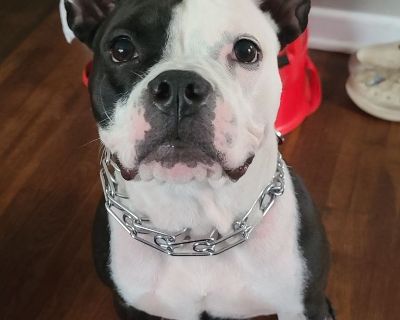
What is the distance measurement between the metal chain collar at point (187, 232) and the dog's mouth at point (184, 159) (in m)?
0.19

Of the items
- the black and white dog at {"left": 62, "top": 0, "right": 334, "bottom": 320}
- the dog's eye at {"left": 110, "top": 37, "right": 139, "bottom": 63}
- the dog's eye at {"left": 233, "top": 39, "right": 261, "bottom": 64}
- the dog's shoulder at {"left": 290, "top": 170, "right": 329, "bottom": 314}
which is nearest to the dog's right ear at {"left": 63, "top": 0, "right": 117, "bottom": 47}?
the black and white dog at {"left": 62, "top": 0, "right": 334, "bottom": 320}

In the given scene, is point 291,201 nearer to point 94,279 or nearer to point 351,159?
point 94,279

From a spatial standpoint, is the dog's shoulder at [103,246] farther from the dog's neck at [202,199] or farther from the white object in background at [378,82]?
the white object in background at [378,82]

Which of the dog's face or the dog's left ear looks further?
the dog's left ear

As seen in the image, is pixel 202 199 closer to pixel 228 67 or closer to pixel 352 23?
pixel 228 67

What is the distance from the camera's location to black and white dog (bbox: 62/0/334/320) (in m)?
0.94

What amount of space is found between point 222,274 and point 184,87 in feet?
1.39

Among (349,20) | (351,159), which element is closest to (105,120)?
(351,159)

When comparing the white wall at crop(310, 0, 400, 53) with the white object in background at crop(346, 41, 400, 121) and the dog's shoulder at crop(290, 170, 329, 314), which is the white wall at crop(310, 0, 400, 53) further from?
the dog's shoulder at crop(290, 170, 329, 314)

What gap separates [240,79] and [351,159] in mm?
1067

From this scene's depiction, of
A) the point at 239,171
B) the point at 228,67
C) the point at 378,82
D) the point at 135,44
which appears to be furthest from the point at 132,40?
the point at 378,82

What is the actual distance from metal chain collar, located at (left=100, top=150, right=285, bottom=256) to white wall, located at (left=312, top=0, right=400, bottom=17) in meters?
1.41

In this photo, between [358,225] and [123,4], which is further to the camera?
[358,225]

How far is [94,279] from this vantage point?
170cm
